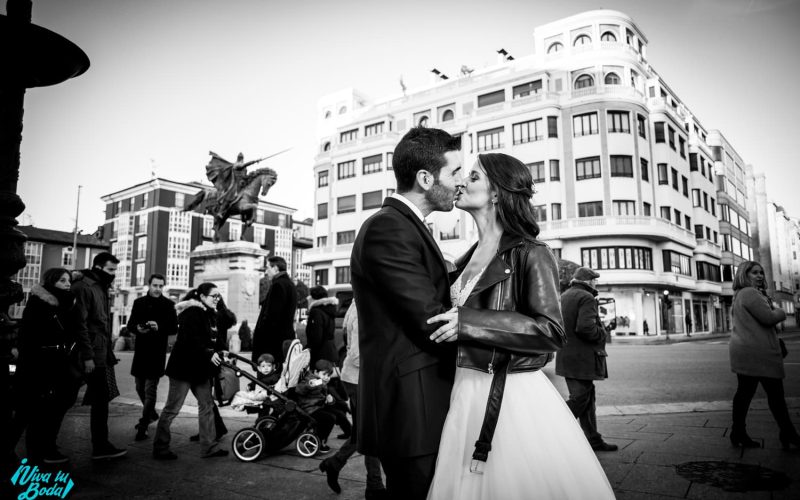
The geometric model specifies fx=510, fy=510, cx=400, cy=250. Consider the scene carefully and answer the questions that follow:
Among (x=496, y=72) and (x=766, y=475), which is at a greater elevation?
(x=496, y=72)

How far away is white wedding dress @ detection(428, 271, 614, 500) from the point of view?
5.89ft

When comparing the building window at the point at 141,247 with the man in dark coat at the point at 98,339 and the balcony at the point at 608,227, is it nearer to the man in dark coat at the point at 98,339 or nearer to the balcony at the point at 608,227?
the balcony at the point at 608,227

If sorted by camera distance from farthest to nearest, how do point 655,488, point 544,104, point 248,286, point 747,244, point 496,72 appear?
point 747,244
point 496,72
point 544,104
point 248,286
point 655,488

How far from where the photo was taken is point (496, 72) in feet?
145

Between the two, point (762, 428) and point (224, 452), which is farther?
point (762, 428)

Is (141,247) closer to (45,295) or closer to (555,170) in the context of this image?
(555,170)

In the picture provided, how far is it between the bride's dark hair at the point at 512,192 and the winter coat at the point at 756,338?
4.35 m

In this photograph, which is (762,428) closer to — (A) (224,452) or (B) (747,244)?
(A) (224,452)

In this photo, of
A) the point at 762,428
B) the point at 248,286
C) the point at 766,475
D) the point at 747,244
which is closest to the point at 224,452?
the point at 766,475

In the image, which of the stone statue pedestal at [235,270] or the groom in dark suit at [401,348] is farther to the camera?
the stone statue pedestal at [235,270]

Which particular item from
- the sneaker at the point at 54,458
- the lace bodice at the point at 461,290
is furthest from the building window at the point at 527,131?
the lace bodice at the point at 461,290

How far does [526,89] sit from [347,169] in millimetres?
17839

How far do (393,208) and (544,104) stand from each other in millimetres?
38827

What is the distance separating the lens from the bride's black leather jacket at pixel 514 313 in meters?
1.85
